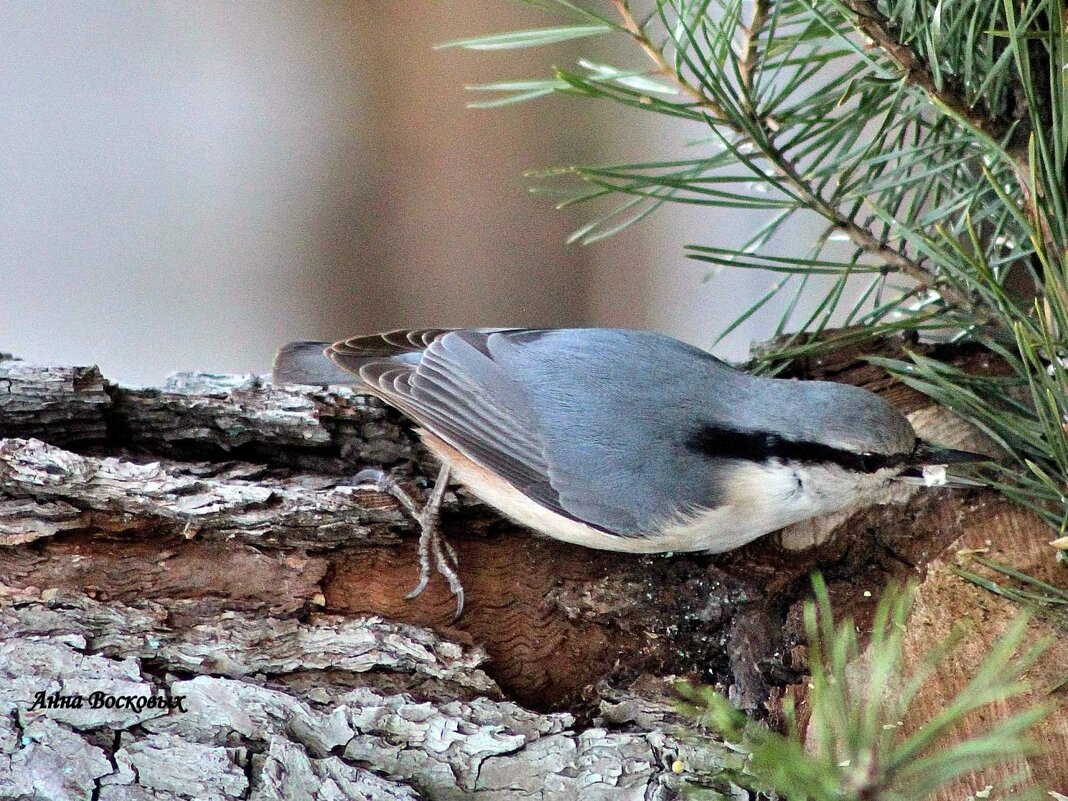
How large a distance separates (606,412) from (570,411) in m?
0.05

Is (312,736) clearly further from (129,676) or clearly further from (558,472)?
(558,472)

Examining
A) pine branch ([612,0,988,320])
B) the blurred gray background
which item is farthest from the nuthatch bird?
the blurred gray background

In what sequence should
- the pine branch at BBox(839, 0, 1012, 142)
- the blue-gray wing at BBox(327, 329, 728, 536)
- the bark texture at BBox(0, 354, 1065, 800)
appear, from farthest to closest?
the blue-gray wing at BBox(327, 329, 728, 536), the bark texture at BBox(0, 354, 1065, 800), the pine branch at BBox(839, 0, 1012, 142)

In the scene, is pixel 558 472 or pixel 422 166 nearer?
pixel 558 472

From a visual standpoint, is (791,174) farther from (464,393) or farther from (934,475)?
(464,393)

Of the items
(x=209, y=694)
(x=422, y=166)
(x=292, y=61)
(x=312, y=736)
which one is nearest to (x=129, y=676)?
(x=209, y=694)

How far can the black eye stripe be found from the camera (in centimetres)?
119

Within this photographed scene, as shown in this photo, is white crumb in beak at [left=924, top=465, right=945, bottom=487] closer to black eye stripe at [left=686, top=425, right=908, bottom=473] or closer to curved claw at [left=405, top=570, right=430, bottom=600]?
black eye stripe at [left=686, top=425, right=908, bottom=473]

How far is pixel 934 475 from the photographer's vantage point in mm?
1145

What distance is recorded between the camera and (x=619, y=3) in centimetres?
104

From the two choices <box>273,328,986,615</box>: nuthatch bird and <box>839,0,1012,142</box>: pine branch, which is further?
<box>273,328,986,615</box>: nuthatch bird

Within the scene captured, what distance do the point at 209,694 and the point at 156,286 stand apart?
1930 millimetres

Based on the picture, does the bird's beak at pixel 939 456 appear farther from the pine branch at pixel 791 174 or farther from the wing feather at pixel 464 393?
the wing feather at pixel 464 393

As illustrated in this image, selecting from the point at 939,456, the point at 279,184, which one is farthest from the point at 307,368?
the point at 279,184
